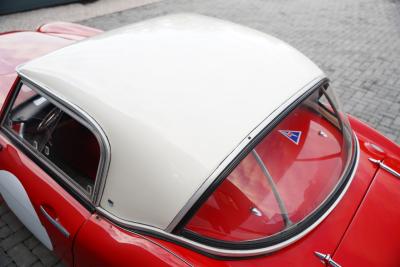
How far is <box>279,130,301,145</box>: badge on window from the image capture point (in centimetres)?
190

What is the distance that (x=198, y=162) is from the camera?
153 centimetres

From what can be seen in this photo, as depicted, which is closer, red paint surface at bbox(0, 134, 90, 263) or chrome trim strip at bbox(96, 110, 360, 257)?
chrome trim strip at bbox(96, 110, 360, 257)

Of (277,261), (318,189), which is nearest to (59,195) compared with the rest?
(277,261)

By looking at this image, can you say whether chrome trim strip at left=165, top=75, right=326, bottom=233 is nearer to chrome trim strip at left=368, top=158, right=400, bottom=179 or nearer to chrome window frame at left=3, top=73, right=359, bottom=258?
chrome window frame at left=3, top=73, right=359, bottom=258

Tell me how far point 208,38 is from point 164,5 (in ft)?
23.3

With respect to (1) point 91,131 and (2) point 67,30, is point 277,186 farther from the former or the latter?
(2) point 67,30

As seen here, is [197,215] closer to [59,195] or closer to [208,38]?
[59,195]

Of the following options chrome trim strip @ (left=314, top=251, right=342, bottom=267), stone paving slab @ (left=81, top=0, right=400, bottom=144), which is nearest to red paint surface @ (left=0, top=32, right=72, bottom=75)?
chrome trim strip @ (left=314, top=251, right=342, bottom=267)

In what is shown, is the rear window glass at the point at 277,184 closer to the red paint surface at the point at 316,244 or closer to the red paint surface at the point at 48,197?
the red paint surface at the point at 316,244

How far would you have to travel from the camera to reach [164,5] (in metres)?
8.70

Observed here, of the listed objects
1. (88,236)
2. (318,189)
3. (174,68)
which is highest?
(174,68)

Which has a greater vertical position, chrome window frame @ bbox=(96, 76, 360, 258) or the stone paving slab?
the stone paving slab

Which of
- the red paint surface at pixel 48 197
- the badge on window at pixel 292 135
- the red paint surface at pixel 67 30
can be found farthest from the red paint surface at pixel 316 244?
the red paint surface at pixel 67 30

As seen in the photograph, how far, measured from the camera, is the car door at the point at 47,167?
1.90m
